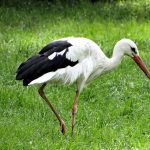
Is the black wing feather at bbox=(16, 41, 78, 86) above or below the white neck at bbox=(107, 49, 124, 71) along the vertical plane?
above

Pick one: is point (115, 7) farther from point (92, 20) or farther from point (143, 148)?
point (143, 148)

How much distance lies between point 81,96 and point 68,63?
1.89m

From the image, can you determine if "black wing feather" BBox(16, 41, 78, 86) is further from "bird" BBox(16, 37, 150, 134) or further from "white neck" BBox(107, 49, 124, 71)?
"white neck" BBox(107, 49, 124, 71)

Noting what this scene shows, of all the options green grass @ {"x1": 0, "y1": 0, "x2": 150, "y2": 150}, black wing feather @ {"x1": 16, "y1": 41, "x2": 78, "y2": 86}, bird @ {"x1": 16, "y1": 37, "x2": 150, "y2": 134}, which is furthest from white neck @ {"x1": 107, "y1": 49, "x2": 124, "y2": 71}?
green grass @ {"x1": 0, "y1": 0, "x2": 150, "y2": 150}

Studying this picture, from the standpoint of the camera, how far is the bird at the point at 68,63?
6.59m

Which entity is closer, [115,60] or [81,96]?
[115,60]

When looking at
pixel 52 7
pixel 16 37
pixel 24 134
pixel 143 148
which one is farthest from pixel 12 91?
pixel 52 7

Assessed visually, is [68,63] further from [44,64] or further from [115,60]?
[115,60]

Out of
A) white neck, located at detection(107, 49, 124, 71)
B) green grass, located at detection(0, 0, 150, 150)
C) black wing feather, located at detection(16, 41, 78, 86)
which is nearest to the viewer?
black wing feather, located at detection(16, 41, 78, 86)

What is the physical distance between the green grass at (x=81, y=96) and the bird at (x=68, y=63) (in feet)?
1.39

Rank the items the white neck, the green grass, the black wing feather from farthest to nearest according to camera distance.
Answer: the white neck → the green grass → the black wing feather

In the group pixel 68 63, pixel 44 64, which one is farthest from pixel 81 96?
pixel 44 64

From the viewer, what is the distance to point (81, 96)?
28.3 ft

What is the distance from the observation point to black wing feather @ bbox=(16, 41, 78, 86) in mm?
6543
